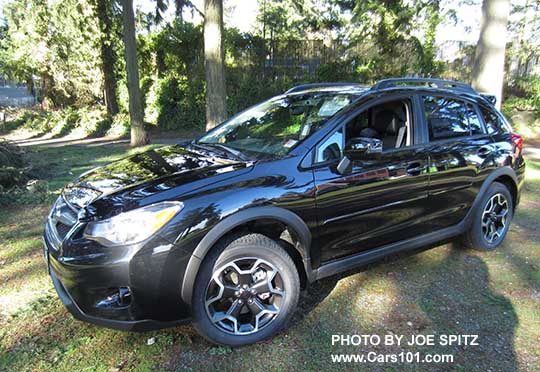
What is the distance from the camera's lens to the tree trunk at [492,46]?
7.39 meters

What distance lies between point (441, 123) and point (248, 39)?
1237cm

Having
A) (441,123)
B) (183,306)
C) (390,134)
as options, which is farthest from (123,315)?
(441,123)

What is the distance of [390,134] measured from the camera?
3588 mm

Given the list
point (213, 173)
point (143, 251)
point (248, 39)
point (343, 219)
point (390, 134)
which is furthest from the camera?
point (248, 39)

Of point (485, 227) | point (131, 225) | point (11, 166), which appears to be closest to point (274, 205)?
point (131, 225)

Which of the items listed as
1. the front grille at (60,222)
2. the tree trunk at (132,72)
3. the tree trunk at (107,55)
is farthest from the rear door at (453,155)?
the tree trunk at (107,55)

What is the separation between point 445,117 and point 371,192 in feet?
4.23

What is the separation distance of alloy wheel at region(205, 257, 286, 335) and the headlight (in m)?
0.48

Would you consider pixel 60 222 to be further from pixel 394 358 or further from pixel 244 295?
pixel 394 358

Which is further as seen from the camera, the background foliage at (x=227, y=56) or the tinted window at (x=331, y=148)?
the background foliage at (x=227, y=56)

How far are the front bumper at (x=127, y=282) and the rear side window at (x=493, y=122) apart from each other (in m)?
3.38

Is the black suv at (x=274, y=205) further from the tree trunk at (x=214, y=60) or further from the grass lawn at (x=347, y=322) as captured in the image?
the tree trunk at (x=214, y=60)

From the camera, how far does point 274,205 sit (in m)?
2.66

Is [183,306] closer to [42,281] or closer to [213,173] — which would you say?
[213,173]
